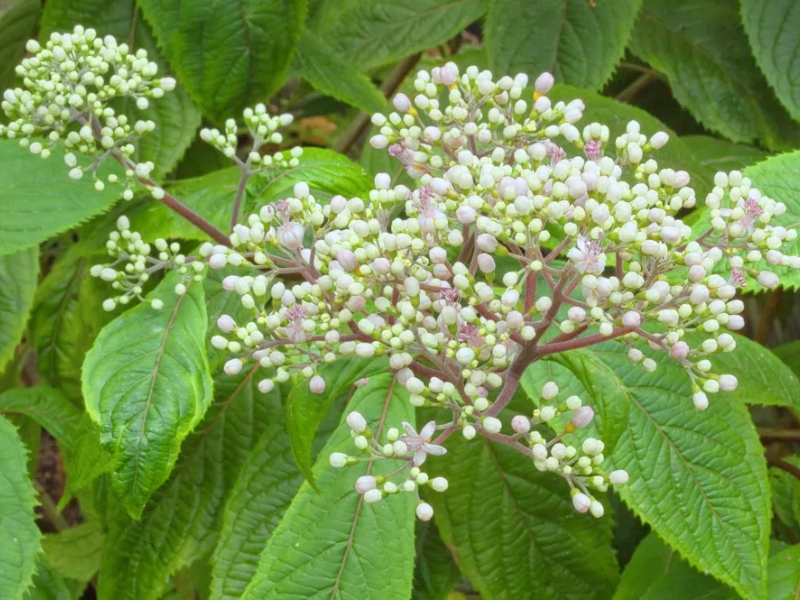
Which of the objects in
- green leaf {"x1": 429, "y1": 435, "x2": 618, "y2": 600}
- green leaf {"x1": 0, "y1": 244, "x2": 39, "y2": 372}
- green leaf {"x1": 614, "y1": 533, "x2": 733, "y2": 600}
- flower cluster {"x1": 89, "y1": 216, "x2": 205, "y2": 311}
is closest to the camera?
flower cluster {"x1": 89, "y1": 216, "x2": 205, "y2": 311}

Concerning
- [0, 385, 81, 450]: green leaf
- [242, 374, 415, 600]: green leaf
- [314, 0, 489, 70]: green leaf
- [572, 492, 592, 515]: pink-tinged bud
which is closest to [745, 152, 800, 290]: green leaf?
[572, 492, 592, 515]: pink-tinged bud

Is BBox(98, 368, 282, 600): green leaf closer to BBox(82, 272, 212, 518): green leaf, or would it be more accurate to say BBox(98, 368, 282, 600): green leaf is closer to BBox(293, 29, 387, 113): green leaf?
BBox(82, 272, 212, 518): green leaf

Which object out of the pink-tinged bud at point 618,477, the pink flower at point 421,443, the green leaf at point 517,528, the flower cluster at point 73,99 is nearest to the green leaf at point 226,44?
the flower cluster at point 73,99

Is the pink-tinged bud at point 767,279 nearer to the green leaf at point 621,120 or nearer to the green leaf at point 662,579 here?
the green leaf at point 662,579

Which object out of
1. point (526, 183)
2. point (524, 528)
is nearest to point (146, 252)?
point (526, 183)

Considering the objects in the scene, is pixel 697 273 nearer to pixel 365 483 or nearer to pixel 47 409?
pixel 365 483
